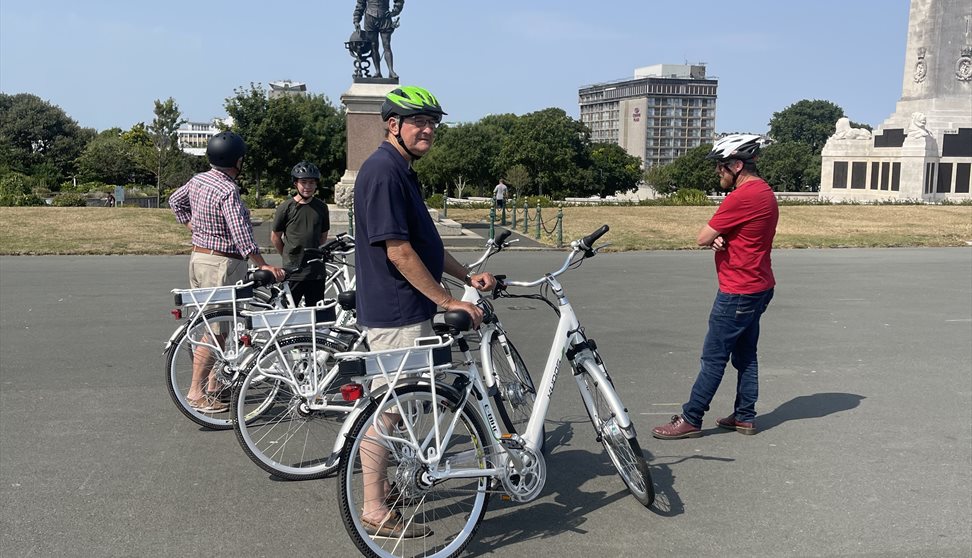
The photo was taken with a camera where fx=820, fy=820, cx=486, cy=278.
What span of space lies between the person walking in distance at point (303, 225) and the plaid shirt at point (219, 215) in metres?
1.30

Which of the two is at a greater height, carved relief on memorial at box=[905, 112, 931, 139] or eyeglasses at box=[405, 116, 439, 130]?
carved relief on memorial at box=[905, 112, 931, 139]

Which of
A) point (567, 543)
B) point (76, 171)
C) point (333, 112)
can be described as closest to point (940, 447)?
point (567, 543)

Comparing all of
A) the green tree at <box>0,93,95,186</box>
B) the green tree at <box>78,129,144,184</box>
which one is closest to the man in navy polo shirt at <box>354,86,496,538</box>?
the green tree at <box>78,129,144,184</box>

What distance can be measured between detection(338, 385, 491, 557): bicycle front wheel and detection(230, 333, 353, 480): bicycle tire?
1085mm

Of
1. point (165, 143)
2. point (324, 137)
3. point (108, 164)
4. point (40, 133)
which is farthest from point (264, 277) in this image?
point (40, 133)

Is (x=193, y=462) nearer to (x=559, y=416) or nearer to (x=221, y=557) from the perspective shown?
(x=221, y=557)

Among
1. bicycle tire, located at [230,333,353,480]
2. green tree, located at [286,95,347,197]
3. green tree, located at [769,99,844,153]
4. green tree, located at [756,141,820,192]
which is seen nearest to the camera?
bicycle tire, located at [230,333,353,480]

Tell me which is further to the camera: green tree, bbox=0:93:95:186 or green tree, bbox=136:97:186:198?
green tree, bbox=0:93:95:186

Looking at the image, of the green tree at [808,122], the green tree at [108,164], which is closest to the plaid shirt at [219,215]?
the green tree at [108,164]

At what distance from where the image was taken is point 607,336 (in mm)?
9109

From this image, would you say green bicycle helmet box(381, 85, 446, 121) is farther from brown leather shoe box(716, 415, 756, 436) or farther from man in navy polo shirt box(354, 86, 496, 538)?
brown leather shoe box(716, 415, 756, 436)

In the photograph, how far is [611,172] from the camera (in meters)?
90.8

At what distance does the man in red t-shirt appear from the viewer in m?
5.32

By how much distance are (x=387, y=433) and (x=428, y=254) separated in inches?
33.3
